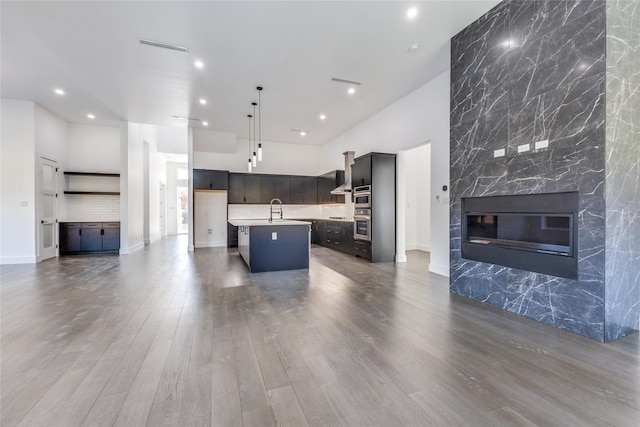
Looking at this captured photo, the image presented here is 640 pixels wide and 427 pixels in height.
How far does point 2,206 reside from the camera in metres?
5.76

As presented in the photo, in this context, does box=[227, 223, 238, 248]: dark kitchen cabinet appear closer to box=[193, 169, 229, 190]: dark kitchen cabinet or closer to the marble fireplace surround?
box=[193, 169, 229, 190]: dark kitchen cabinet

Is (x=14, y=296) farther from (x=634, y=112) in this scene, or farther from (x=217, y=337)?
(x=634, y=112)

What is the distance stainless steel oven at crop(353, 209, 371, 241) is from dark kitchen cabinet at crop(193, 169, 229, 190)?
4.48 meters

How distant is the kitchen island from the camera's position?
4.99 metres

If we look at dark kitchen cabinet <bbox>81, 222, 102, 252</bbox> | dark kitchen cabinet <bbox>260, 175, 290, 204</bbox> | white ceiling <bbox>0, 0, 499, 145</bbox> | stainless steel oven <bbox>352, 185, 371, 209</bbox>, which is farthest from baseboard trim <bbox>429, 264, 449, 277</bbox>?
dark kitchen cabinet <bbox>81, 222, 102, 252</bbox>

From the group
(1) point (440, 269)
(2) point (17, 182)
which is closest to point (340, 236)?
(1) point (440, 269)

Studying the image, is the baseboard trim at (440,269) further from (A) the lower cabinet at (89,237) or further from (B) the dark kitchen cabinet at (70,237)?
(B) the dark kitchen cabinet at (70,237)

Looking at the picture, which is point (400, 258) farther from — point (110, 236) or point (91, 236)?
point (91, 236)

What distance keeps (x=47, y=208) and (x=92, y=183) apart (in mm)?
1336

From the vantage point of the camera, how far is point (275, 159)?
9508 millimetres

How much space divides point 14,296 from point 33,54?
3.49 m

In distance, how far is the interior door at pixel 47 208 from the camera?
20.2 ft

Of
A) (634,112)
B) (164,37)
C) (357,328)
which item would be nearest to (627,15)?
(634,112)

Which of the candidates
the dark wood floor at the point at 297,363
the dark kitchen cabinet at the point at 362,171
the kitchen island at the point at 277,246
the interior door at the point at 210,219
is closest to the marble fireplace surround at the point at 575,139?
the dark wood floor at the point at 297,363
